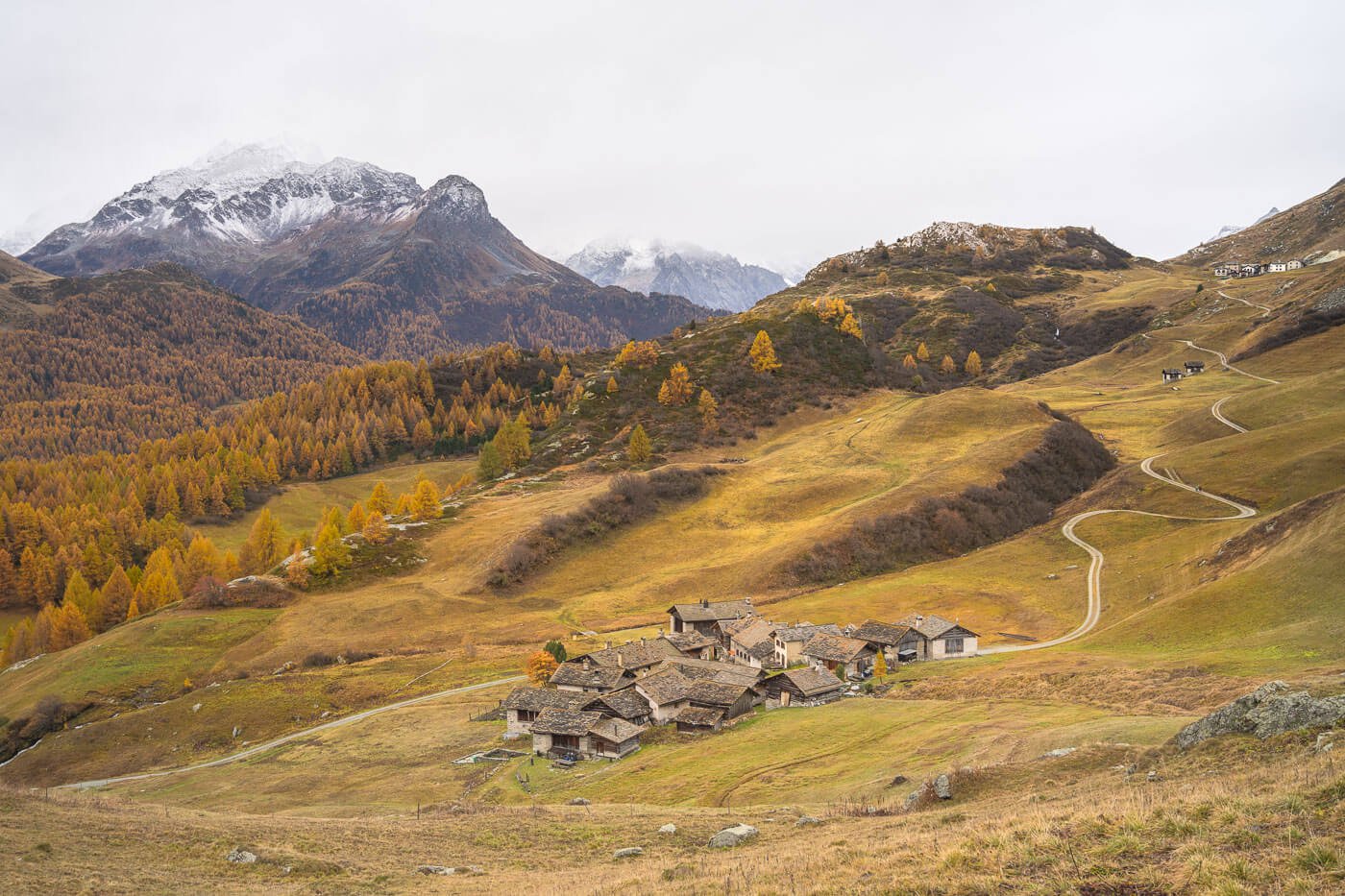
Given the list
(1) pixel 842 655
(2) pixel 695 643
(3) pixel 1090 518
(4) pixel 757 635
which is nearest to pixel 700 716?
(1) pixel 842 655

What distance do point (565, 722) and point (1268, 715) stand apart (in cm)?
4718

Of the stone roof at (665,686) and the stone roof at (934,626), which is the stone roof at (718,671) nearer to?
the stone roof at (665,686)

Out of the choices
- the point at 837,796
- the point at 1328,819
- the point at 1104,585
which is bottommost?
the point at 1104,585

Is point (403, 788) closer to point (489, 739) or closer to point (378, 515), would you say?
point (489, 739)

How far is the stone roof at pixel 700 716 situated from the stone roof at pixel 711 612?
26.6 m

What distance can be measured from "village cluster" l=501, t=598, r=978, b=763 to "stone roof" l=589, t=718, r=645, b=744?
80 millimetres

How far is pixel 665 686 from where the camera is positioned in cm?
6900

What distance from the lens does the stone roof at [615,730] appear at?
6044 cm

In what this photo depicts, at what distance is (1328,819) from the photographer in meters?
18.2

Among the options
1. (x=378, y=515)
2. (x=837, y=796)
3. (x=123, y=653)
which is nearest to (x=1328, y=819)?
(x=837, y=796)

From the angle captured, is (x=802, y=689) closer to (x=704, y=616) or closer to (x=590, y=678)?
(x=590, y=678)

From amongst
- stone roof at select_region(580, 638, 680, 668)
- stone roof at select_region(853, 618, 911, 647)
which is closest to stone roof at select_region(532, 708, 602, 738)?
stone roof at select_region(580, 638, 680, 668)

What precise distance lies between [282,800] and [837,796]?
1628 inches

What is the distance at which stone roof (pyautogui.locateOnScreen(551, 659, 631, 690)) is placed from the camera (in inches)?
2874
